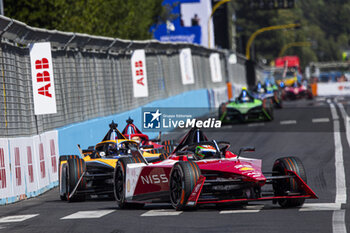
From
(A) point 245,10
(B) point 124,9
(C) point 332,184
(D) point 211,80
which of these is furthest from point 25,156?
(A) point 245,10

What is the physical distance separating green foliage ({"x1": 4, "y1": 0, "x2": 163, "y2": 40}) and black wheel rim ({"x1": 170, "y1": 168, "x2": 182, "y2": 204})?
63.0 feet

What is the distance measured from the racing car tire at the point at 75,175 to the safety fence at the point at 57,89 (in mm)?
996

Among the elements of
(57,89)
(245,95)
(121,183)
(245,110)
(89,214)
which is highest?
(245,95)

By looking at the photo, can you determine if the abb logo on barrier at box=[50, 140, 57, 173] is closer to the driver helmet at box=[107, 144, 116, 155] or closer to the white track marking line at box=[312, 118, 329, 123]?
the driver helmet at box=[107, 144, 116, 155]

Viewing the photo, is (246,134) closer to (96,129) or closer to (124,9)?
(96,129)

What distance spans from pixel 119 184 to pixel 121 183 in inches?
1.8

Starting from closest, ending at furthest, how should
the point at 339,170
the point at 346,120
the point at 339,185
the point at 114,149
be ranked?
the point at 339,185 → the point at 114,149 → the point at 339,170 → the point at 346,120

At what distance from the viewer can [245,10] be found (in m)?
139

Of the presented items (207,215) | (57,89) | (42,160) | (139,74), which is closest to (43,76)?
(42,160)

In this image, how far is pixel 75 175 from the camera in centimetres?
1328

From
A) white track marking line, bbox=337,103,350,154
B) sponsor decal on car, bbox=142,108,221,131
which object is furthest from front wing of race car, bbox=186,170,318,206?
white track marking line, bbox=337,103,350,154

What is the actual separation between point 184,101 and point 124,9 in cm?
823

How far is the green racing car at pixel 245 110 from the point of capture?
29.5 metres

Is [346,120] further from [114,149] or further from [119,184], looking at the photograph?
[119,184]
